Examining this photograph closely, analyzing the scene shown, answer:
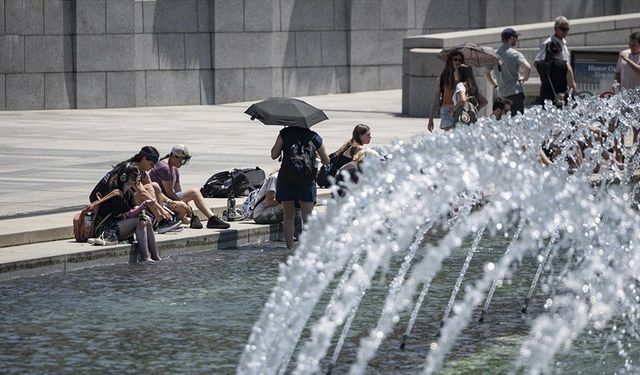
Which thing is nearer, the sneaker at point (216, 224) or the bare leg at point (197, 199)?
the sneaker at point (216, 224)

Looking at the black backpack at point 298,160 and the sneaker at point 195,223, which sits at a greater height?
the black backpack at point 298,160

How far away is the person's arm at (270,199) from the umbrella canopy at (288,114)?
755 mm

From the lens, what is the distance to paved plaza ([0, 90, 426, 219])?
651 inches

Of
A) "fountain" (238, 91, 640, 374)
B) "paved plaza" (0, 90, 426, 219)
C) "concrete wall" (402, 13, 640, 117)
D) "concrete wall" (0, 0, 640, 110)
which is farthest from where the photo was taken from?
"concrete wall" (0, 0, 640, 110)

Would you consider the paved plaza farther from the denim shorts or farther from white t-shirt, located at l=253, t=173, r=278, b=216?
the denim shorts

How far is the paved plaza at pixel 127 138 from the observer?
54.3 feet

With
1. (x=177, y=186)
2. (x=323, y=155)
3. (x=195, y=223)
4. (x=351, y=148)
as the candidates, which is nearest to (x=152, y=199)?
(x=195, y=223)

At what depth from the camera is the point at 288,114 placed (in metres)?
14.1

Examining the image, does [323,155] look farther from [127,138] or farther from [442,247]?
[127,138]

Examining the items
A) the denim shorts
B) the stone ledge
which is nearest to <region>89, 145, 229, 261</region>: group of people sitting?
the stone ledge

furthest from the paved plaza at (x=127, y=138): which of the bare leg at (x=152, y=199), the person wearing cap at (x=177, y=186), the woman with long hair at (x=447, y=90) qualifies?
the woman with long hair at (x=447, y=90)

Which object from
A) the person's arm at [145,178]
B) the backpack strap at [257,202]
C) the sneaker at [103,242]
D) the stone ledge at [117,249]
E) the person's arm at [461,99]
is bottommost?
the stone ledge at [117,249]

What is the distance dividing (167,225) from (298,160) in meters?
1.33

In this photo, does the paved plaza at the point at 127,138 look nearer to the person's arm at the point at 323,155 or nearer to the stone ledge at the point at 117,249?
the stone ledge at the point at 117,249
